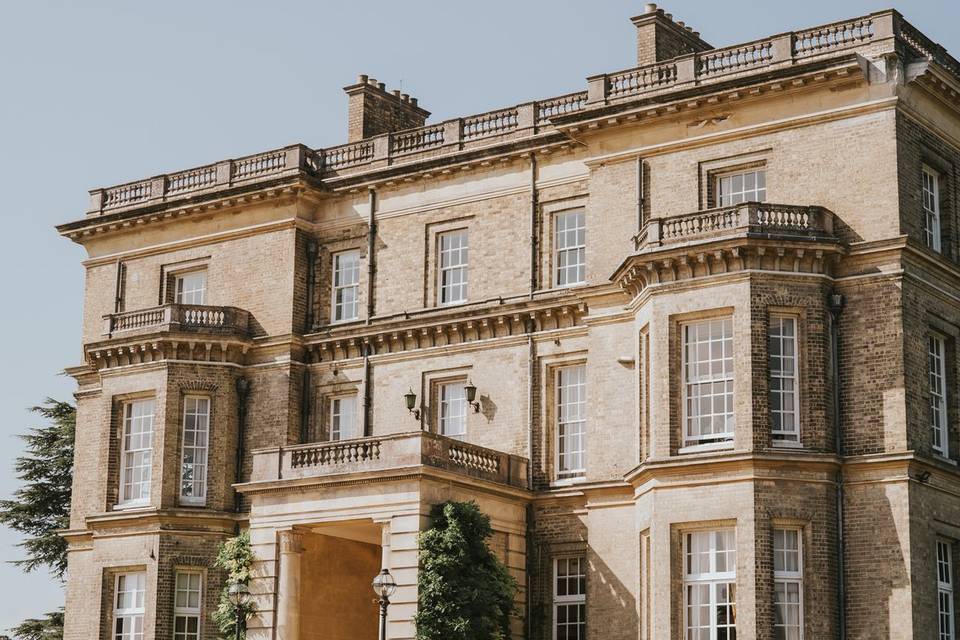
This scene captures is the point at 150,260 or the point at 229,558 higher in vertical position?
the point at 150,260

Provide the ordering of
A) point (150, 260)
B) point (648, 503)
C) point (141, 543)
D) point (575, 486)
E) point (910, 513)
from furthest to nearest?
point (150, 260) < point (141, 543) < point (575, 486) < point (648, 503) < point (910, 513)

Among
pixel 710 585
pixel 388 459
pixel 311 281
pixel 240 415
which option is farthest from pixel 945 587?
pixel 240 415

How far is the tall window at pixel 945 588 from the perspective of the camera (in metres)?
30.2

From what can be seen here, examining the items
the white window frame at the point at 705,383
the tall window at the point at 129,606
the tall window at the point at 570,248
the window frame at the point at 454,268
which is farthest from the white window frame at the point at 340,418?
the white window frame at the point at 705,383

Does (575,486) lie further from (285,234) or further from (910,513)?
(285,234)

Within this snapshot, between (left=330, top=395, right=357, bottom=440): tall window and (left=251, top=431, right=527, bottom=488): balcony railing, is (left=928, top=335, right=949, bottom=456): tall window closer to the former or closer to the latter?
(left=251, top=431, right=527, bottom=488): balcony railing

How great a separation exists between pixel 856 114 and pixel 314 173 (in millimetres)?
14064

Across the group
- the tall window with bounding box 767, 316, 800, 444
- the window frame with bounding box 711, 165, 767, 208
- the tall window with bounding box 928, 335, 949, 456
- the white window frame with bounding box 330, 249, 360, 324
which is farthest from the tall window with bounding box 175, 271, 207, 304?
the tall window with bounding box 928, 335, 949, 456

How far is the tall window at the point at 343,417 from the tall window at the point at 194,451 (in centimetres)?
296

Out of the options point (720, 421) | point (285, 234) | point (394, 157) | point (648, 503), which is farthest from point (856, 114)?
point (285, 234)

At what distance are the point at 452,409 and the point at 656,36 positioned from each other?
9.56 meters

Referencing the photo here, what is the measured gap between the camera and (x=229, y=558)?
34.4 metres

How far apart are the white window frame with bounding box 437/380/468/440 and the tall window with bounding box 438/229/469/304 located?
6.60 feet

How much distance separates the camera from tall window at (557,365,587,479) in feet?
114
